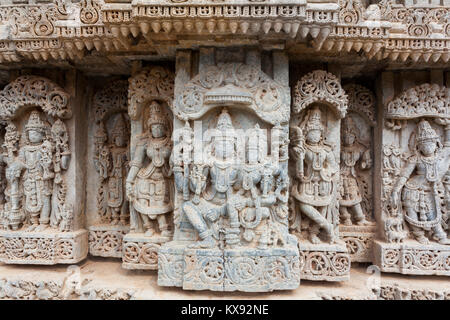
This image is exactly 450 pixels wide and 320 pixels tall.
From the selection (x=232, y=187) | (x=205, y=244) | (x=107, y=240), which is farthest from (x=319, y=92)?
(x=107, y=240)

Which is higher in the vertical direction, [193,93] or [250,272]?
[193,93]

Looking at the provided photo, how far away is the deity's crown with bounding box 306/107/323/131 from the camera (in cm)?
451

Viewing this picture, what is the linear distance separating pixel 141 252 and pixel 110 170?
165 cm

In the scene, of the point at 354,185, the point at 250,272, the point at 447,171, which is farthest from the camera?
the point at 354,185

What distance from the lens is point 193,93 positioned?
409 centimetres

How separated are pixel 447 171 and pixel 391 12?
8.85 ft

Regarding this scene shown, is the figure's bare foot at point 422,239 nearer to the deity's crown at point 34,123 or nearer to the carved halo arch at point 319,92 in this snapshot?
the carved halo arch at point 319,92

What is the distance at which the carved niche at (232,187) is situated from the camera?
396 cm

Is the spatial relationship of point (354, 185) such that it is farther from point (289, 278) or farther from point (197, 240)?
point (197, 240)

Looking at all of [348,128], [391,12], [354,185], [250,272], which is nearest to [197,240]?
[250,272]

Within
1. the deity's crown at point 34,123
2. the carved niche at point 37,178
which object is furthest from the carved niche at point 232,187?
the deity's crown at point 34,123

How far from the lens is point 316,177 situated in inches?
179

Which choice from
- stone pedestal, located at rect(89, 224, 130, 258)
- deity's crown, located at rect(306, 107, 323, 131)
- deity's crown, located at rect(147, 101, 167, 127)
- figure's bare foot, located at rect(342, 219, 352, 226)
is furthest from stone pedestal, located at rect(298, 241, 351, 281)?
stone pedestal, located at rect(89, 224, 130, 258)

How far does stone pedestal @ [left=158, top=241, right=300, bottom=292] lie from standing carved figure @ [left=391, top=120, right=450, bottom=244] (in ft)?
7.26
